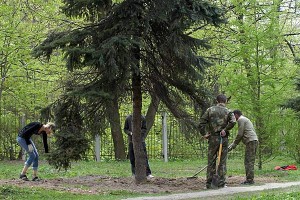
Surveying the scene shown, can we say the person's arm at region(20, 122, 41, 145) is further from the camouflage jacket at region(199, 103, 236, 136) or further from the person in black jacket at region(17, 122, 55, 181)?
the camouflage jacket at region(199, 103, 236, 136)

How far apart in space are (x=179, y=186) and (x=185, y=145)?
1110 centimetres

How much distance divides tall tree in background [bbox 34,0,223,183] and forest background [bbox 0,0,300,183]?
5.1 inches

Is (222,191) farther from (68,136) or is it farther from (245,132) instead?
(68,136)

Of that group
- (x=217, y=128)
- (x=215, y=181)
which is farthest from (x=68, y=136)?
(x=215, y=181)

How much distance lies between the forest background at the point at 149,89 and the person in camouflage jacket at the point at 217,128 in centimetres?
84

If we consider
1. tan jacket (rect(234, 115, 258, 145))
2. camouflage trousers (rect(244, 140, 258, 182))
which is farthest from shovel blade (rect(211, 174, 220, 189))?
tan jacket (rect(234, 115, 258, 145))

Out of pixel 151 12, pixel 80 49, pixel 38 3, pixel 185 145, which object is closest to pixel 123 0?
pixel 151 12

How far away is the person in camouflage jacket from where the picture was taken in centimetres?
1209

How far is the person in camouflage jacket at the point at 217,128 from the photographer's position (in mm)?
12094

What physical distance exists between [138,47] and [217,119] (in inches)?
92.7

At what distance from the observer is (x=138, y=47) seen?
39.9 ft

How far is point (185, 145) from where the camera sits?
78.3 ft

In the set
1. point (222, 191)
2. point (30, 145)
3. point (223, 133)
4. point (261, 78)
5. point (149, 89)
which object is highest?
point (261, 78)

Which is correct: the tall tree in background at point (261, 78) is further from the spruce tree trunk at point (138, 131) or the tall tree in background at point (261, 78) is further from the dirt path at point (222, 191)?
the spruce tree trunk at point (138, 131)
